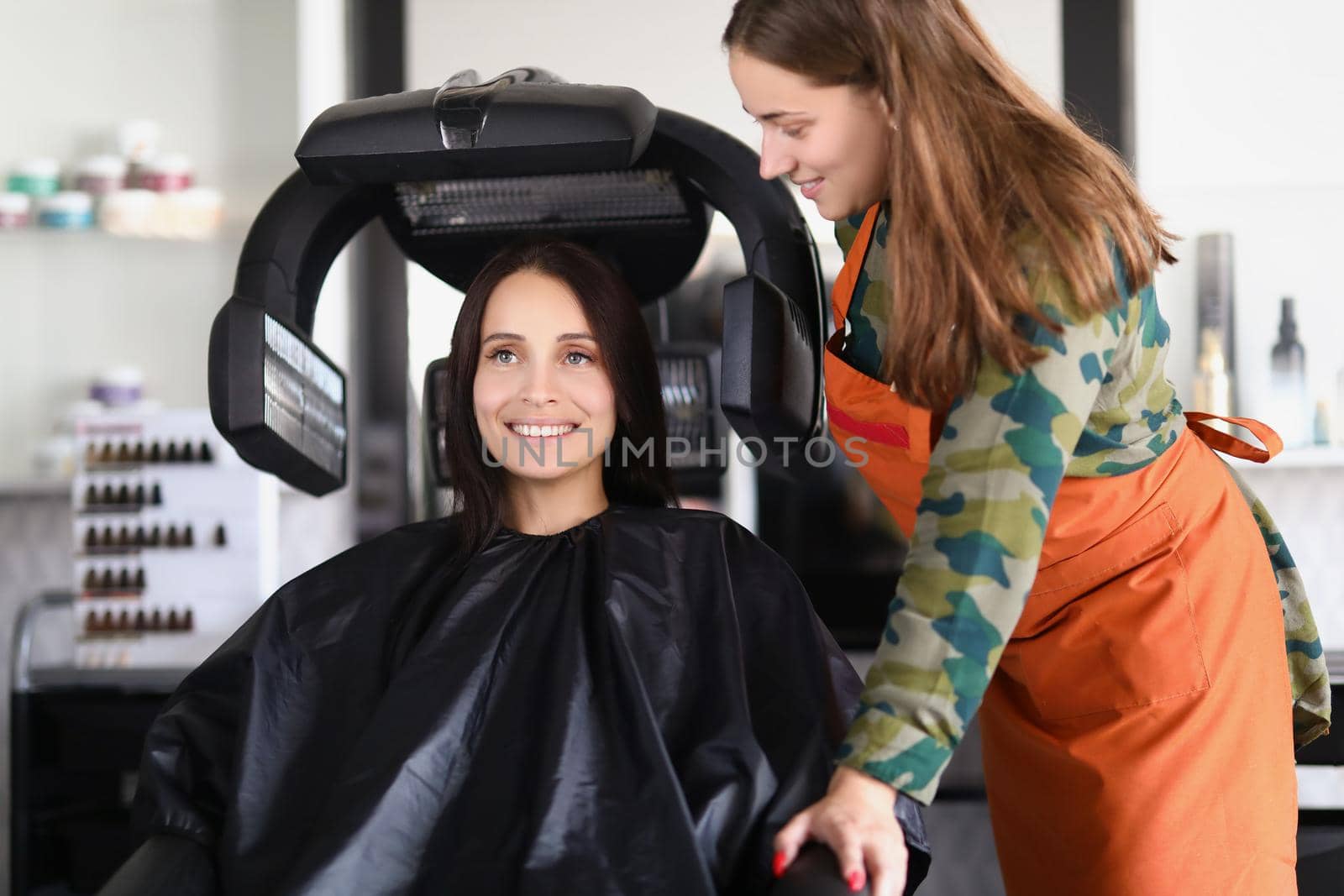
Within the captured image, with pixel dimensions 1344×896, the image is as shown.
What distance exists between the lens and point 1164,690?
1123 millimetres

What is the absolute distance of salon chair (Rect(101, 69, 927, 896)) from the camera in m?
1.22

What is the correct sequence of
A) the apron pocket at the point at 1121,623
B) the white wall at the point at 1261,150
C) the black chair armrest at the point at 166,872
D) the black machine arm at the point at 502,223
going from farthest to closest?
the white wall at the point at 1261,150, the black machine arm at the point at 502,223, the apron pocket at the point at 1121,623, the black chair armrest at the point at 166,872

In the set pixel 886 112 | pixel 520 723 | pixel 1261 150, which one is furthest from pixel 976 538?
pixel 1261 150

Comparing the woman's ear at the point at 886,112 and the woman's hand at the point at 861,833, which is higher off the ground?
the woman's ear at the point at 886,112

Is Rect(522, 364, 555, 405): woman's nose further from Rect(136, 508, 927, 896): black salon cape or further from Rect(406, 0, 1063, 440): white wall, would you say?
Rect(406, 0, 1063, 440): white wall

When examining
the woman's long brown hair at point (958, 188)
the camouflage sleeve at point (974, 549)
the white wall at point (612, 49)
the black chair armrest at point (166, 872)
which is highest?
the white wall at point (612, 49)

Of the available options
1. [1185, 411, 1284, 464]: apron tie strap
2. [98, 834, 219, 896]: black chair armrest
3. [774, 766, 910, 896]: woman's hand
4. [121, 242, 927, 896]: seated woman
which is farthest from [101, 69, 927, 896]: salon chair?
[1185, 411, 1284, 464]: apron tie strap

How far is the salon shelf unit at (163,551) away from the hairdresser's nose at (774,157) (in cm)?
147

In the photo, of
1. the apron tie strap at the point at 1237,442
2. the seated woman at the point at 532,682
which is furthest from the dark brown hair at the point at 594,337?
the apron tie strap at the point at 1237,442

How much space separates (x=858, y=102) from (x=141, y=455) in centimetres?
177

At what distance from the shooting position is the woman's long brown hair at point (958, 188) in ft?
3.22

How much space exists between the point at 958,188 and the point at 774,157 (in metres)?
0.19

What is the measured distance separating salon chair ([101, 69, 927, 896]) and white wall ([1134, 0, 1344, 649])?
1.45m

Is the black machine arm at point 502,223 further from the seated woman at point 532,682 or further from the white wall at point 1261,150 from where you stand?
the white wall at point 1261,150
